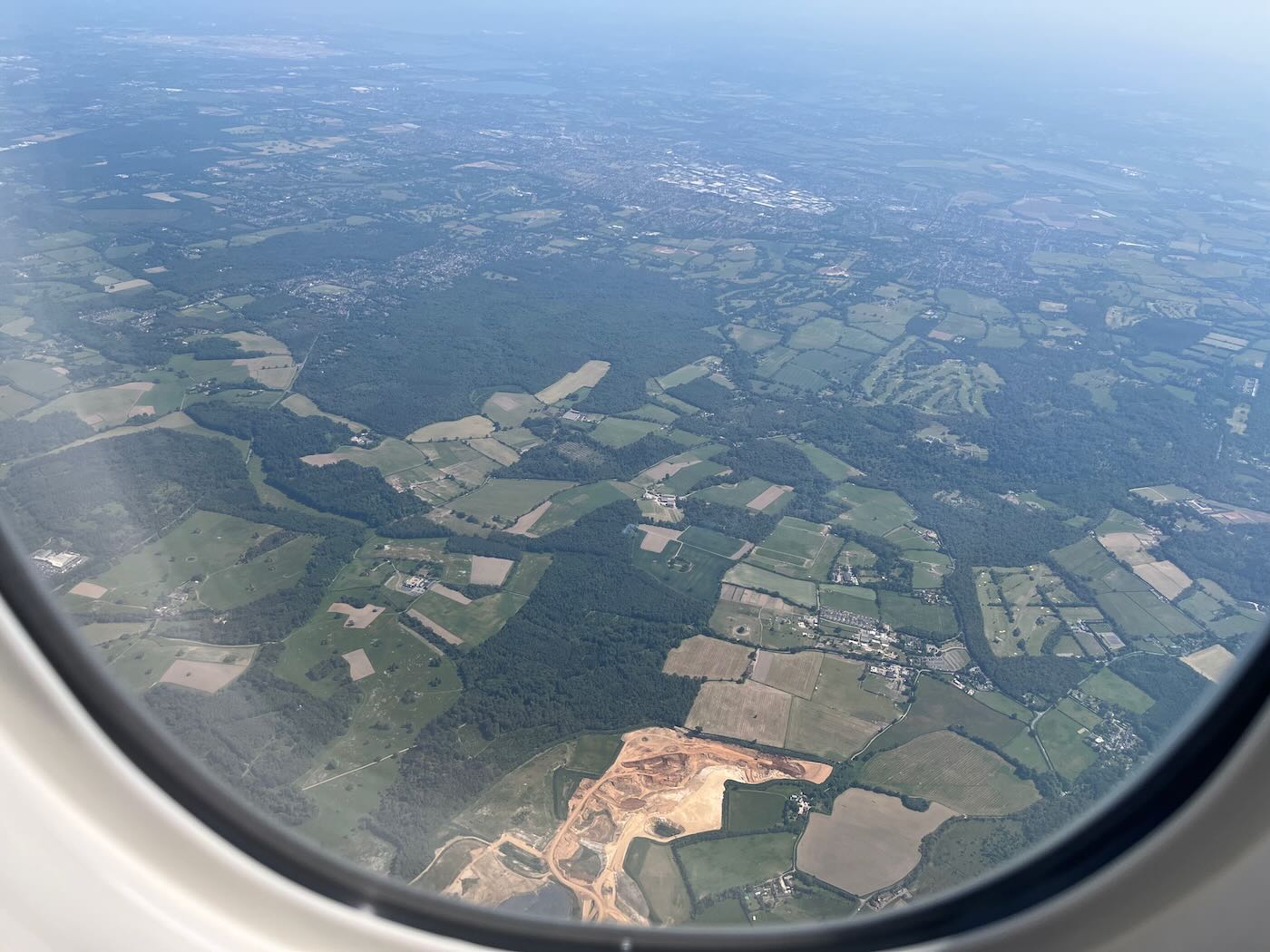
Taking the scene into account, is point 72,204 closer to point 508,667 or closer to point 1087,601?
point 508,667

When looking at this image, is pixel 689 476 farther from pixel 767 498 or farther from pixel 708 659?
pixel 708 659

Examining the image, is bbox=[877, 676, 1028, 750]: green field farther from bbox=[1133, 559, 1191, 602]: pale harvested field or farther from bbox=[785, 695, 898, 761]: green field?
bbox=[1133, 559, 1191, 602]: pale harvested field

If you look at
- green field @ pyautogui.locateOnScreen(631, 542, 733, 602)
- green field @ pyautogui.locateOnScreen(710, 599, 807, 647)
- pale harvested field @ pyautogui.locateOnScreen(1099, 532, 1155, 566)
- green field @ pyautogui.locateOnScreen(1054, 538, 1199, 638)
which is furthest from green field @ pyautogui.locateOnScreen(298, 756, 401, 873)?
pale harvested field @ pyautogui.locateOnScreen(1099, 532, 1155, 566)

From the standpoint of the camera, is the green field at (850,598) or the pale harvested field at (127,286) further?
the pale harvested field at (127,286)

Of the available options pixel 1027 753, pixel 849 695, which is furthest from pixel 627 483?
pixel 1027 753

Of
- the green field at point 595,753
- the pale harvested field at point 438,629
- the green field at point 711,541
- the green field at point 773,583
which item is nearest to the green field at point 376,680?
the pale harvested field at point 438,629

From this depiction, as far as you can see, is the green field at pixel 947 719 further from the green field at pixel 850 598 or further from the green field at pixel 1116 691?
the green field at pixel 850 598
